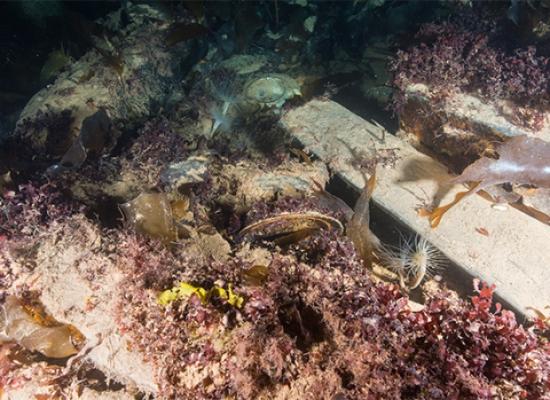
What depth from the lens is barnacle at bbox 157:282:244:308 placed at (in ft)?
9.46

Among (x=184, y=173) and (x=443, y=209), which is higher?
(x=443, y=209)

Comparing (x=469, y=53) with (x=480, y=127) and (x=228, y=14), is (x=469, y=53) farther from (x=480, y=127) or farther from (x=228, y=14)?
(x=228, y=14)

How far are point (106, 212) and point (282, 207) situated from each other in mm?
2158

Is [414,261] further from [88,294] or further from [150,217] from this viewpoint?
[88,294]

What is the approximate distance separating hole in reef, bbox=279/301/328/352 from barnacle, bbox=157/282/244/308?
394 mm

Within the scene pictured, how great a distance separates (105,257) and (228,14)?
5.83 m

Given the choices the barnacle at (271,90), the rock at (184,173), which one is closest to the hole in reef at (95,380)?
the rock at (184,173)

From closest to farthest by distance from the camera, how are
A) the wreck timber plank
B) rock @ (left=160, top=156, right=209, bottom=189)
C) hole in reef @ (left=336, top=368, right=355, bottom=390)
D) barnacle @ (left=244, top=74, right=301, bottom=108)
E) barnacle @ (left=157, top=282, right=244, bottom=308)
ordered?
hole in reef @ (left=336, top=368, right=355, bottom=390) < barnacle @ (left=157, top=282, right=244, bottom=308) < the wreck timber plank < rock @ (left=160, top=156, right=209, bottom=189) < barnacle @ (left=244, top=74, right=301, bottom=108)

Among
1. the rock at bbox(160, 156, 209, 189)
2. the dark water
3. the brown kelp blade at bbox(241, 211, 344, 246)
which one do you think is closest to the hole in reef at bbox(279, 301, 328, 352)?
the brown kelp blade at bbox(241, 211, 344, 246)

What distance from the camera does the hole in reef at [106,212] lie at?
4359 mm

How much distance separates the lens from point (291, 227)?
380 centimetres

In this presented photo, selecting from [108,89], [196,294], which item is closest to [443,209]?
[196,294]

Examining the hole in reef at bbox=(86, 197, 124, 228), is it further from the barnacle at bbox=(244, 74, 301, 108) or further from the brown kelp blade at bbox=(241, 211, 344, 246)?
the barnacle at bbox=(244, 74, 301, 108)

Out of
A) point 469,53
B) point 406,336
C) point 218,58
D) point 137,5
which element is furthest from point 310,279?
point 137,5
